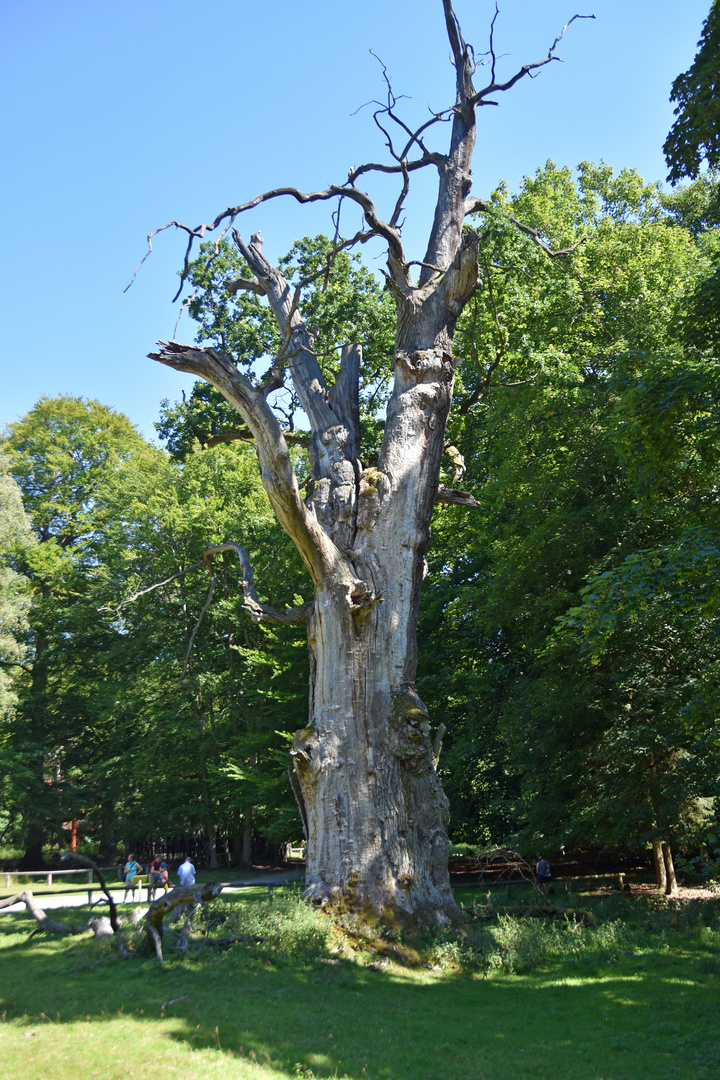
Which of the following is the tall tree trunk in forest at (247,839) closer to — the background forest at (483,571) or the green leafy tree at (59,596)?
the background forest at (483,571)

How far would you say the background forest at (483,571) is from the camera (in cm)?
1068

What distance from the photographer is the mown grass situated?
194 inches

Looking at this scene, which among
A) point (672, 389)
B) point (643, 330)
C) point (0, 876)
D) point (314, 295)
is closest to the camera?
point (672, 389)

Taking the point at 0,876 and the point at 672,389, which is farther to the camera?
the point at 0,876

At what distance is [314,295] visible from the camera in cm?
1692

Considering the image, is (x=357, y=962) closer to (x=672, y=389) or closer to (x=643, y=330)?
(x=672, y=389)

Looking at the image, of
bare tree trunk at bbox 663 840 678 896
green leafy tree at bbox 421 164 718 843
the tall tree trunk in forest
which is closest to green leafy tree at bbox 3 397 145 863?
the tall tree trunk in forest

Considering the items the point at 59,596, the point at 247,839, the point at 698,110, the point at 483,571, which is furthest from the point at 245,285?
the point at 59,596

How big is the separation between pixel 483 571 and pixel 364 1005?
12989 mm

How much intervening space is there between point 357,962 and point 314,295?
13.6m

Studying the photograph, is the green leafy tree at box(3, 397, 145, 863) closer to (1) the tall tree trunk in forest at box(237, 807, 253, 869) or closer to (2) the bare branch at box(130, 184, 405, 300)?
(1) the tall tree trunk in forest at box(237, 807, 253, 869)

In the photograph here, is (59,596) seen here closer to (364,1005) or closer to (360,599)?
(360,599)

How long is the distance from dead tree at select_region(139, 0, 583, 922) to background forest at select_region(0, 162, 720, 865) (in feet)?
3.90

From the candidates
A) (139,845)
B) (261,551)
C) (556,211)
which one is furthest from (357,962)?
(139,845)
